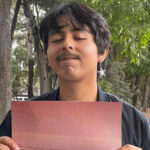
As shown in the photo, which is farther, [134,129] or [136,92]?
[136,92]

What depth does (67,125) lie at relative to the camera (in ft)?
4.25

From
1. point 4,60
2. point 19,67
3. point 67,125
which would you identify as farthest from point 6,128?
point 19,67

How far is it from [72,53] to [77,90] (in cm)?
19

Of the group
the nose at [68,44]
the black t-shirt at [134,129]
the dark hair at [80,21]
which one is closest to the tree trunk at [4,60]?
the dark hair at [80,21]

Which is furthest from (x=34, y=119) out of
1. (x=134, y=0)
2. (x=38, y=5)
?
(x=38, y=5)

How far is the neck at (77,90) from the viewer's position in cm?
147

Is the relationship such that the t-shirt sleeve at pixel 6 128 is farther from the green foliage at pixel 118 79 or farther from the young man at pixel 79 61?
the green foliage at pixel 118 79

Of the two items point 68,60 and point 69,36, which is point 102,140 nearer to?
point 68,60

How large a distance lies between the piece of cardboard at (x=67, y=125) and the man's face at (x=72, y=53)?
191 mm

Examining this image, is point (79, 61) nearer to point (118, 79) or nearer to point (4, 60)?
point (4, 60)

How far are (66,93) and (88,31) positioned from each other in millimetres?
337

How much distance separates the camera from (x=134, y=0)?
16.9 ft

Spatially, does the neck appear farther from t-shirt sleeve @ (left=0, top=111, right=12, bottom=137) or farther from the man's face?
A: t-shirt sleeve @ (left=0, top=111, right=12, bottom=137)

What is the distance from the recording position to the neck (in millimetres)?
1466
